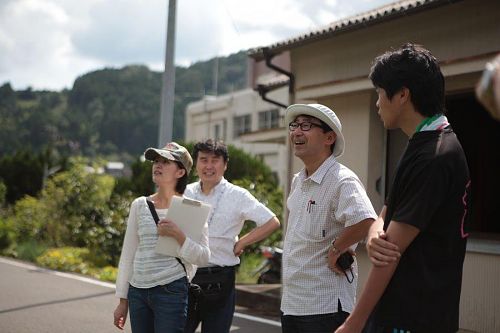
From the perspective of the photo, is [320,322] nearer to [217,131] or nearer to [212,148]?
[212,148]

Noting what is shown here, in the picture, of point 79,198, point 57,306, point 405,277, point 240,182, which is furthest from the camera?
point 79,198

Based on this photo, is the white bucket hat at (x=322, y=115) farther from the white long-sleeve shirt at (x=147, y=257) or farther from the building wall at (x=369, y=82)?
the building wall at (x=369, y=82)

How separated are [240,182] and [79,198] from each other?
6.70 meters

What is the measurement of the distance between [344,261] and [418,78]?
1171mm

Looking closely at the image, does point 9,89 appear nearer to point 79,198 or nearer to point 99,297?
point 79,198

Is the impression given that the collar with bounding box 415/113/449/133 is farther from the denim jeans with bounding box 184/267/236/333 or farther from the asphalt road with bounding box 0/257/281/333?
the asphalt road with bounding box 0/257/281/333

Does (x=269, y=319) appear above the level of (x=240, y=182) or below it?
below

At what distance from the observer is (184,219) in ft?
14.1

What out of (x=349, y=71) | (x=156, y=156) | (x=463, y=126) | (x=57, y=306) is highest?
(x=349, y=71)

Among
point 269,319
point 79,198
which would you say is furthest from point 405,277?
point 79,198

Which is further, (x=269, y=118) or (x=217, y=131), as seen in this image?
(x=217, y=131)

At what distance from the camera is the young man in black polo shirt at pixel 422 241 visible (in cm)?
237

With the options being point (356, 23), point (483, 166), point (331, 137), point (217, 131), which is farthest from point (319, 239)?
point (217, 131)

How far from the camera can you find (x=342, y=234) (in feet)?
11.1
